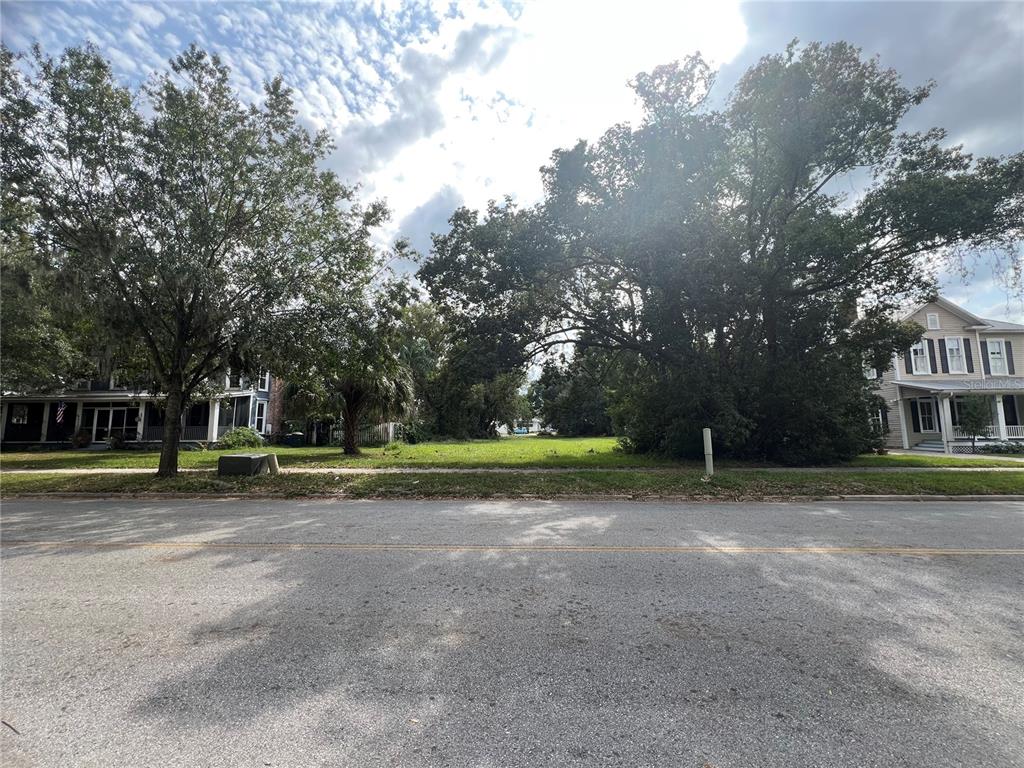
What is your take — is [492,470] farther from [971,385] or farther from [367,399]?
[971,385]

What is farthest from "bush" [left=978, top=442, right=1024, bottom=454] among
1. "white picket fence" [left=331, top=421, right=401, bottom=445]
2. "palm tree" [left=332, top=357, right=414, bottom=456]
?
"white picket fence" [left=331, top=421, right=401, bottom=445]

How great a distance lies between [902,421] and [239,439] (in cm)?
3460

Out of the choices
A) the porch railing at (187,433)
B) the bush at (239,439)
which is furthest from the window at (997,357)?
the porch railing at (187,433)

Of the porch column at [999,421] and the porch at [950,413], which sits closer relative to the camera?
the porch at [950,413]

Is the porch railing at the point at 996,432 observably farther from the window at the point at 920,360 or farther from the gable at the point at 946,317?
the gable at the point at 946,317

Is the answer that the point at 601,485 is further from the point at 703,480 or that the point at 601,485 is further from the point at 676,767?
the point at 676,767

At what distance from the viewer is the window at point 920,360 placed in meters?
27.6

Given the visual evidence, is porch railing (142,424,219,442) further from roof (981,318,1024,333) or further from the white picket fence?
roof (981,318,1024,333)

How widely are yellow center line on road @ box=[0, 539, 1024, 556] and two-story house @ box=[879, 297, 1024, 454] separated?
962 inches

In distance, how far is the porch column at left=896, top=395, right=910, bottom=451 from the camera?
2664cm

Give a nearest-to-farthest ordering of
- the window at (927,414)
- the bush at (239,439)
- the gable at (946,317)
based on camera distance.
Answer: the window at (927,414) → the bush at (239,439) → the gable at (946,317)

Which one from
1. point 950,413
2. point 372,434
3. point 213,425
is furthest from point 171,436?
point 950,413

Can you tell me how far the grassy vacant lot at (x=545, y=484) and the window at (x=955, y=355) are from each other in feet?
56.2

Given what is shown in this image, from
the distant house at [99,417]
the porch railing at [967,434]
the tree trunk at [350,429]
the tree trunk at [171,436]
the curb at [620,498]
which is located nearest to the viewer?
the curb at [620,498]
